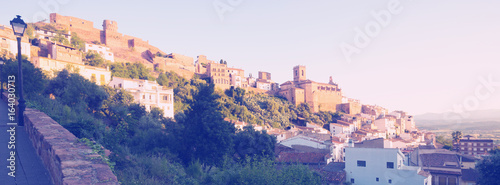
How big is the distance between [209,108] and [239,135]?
427 cm

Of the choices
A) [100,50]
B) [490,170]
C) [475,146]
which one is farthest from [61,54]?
[475,146]

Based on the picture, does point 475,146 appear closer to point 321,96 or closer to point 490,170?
point 490,170

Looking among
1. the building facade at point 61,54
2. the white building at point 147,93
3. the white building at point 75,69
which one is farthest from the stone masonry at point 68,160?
the building facade at point 61,54

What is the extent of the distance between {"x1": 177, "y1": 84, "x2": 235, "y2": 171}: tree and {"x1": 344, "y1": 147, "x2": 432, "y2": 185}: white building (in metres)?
9.23

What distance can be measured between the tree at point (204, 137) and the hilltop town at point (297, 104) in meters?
3.81

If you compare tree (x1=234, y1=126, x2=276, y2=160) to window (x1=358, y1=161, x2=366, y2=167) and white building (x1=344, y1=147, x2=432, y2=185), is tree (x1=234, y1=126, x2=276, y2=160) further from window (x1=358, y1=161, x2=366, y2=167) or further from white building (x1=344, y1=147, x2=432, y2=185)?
window (x1=358, y1=161, x2=366, y2=167)

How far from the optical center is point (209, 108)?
1677cm

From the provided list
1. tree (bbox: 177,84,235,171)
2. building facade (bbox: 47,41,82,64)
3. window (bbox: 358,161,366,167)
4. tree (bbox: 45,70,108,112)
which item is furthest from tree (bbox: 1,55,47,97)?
window (bbox: 358,161,366,167)

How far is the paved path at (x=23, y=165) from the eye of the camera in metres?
3.75

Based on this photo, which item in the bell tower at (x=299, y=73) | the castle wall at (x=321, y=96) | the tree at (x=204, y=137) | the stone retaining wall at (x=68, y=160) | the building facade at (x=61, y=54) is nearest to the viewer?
the stone retaining wall at (x=68, y=160)

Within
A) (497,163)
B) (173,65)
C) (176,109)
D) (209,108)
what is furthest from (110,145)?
(173,65)

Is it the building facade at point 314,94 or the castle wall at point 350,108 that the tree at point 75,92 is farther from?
the castle wall at point 350,108

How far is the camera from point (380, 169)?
742 inches

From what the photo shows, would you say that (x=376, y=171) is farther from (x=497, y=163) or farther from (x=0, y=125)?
(x=0, y=125)
